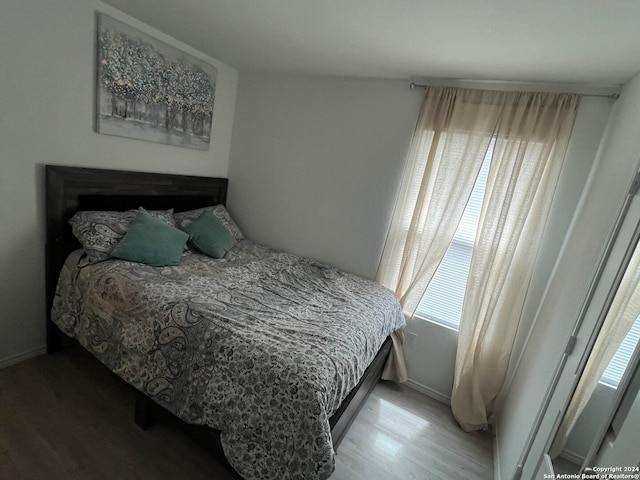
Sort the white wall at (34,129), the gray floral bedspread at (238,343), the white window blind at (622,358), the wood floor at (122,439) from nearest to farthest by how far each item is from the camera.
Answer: the white window blind at (622,358) < the gray floral bedspread at (238,343) < the wood floor at (122,439) < the white wall at (34,129)

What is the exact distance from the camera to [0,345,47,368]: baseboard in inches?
77.9

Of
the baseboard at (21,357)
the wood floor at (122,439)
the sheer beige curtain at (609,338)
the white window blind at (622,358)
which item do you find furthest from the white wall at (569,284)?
the baseboard at (21,357)

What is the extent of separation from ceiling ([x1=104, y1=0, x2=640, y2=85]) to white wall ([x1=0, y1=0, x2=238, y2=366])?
427mm

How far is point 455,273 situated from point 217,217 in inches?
88.2

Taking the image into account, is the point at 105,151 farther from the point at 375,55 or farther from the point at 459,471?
the point at 459,471

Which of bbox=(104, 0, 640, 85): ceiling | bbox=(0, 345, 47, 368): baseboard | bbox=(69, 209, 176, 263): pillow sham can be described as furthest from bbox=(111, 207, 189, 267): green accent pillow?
bbox=(104, 0, 640, 85): ceiling

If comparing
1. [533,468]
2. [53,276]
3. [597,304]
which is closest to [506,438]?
[533,468]

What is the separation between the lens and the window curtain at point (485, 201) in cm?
203

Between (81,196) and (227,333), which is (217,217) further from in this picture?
(227,333)

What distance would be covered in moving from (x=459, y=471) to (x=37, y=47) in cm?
360

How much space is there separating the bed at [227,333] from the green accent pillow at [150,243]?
66mm

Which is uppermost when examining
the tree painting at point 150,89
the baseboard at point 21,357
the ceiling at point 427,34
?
the ceiling at point 427,34

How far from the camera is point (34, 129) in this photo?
1.83 meters

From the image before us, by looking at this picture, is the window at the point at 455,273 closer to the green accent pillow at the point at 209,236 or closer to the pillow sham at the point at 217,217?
the green accent pillow at the point at 209,236
